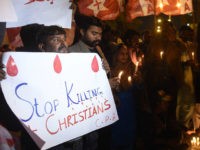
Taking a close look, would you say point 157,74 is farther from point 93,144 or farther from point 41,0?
point 41,0

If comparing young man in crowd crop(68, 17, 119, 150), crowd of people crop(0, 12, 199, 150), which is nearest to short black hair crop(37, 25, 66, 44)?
crowd of people crop(0, 12, 199, 150)

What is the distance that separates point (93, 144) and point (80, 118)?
626 millimetres

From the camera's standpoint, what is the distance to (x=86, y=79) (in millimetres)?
4117

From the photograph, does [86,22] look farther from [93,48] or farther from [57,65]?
[57,65]

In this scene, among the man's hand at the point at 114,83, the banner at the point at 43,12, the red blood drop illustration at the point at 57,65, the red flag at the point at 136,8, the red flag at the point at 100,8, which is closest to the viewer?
the banner at the point at 43,12

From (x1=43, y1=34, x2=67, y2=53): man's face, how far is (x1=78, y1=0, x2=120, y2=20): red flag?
0.93 m

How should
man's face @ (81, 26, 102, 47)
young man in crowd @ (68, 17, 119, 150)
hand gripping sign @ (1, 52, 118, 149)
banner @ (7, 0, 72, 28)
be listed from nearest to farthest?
1. hand gripping sign @ (1, 52, 118, 149)
2. banner @ (7, 0, 72, 28)
3. young man in crowd @ (68, 17, 119, 150)
4. man's face @ (81, 26, 102, 47)

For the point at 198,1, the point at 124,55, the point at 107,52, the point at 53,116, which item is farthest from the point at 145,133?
the point at 198,1

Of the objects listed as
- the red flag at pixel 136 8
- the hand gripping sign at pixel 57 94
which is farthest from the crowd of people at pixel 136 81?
the red flag at pixel 136 8

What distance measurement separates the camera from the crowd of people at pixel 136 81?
388 centimetres

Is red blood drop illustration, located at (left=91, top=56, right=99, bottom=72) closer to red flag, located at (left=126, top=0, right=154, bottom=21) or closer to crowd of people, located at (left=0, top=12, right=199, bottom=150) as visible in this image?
crowd of people, located at (left=0, top=12, right=199, bottom=150)

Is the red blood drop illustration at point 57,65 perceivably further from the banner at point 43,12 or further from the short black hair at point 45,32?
the banner at point 43,12

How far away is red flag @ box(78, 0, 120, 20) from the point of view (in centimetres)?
485

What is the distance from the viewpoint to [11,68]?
3375mm
